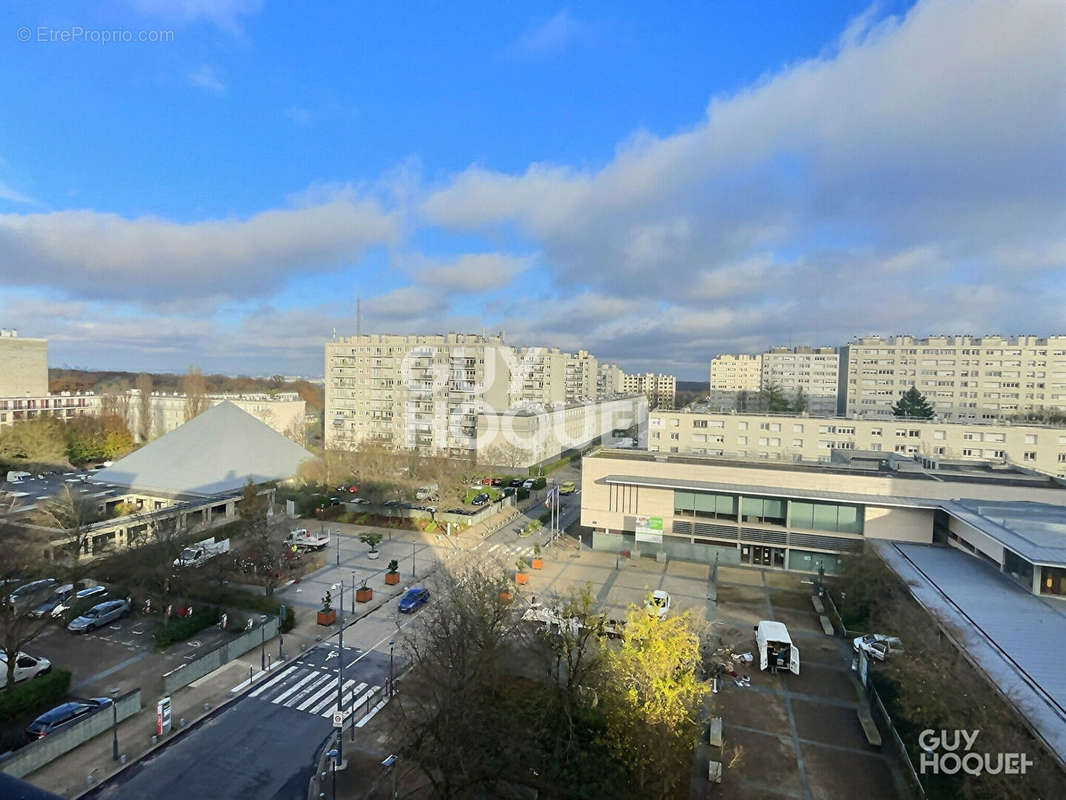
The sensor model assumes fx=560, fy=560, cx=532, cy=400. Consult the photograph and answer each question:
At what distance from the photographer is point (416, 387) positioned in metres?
63.1

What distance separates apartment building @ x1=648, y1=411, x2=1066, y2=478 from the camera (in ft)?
133

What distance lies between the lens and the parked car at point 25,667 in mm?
16141

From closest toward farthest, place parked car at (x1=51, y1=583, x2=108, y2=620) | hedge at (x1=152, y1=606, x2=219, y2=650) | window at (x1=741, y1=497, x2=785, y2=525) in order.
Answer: hedge at (x1=152, y1=606, x2=219, y2=650) → parked car at (x1=51, y1=583, x2=108, y2=620) → window at (x1=741, y1=497, x2=785, y2=525)

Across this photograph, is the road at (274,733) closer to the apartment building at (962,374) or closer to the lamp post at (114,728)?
the lamp post at (114,728)

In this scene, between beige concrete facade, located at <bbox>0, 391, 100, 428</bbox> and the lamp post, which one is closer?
the lamp post

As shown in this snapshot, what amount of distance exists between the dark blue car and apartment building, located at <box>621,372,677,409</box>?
131m

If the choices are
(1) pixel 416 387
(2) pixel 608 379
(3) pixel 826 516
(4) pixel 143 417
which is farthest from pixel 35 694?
(2) pixel 608 379

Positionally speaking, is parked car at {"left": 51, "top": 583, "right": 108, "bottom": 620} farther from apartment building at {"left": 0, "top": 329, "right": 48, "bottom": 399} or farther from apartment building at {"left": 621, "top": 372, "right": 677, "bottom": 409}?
apartment building at {"left": 621, "top": 372, "right": 677, "bottom": 409}

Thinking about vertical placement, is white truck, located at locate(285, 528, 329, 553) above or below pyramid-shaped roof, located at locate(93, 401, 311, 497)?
below

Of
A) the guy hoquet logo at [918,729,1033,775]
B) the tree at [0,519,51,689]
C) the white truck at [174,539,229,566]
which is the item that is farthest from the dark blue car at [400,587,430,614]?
the guy hoquet logo at [918,729,1033,775]

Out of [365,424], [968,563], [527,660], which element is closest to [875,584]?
[968,563]

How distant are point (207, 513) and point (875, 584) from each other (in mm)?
34681

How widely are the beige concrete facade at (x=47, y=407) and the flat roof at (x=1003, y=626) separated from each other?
8030 cm

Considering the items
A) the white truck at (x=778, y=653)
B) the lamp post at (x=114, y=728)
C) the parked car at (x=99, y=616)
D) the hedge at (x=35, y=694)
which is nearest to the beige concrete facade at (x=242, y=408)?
the parked car at (x=99, y=616)
